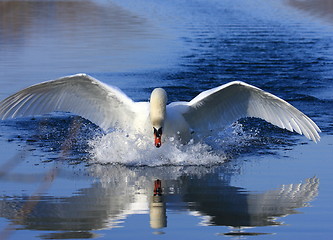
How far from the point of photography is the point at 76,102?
10.9 meters

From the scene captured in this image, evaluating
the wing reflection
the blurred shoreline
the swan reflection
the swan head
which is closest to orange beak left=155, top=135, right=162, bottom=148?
the swan head

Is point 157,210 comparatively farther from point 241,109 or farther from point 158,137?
point 241,109

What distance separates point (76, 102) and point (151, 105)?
1462 mm

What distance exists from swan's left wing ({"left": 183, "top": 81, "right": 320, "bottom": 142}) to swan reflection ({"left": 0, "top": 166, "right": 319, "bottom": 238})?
1398 mm

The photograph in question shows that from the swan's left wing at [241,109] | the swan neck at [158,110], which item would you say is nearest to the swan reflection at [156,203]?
the swan neck at [158,110]

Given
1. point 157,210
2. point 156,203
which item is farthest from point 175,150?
point 157,210

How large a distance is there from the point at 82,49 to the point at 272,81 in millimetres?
5709

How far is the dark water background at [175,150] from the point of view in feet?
22.3

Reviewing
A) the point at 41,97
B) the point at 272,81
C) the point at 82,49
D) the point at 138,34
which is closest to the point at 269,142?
the point at 41,97

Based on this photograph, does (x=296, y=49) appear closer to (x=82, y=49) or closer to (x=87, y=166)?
(x=82, y=49)

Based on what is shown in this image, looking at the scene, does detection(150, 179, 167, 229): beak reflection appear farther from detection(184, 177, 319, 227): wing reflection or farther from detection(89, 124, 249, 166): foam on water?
detection(89, 124, 249, 166): foam on water

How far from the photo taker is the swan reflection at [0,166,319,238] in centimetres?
684

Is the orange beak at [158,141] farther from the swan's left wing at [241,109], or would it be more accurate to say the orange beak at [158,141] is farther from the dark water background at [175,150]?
the swan's left wing at [241,109]

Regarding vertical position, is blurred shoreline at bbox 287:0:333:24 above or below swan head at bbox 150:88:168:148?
above
